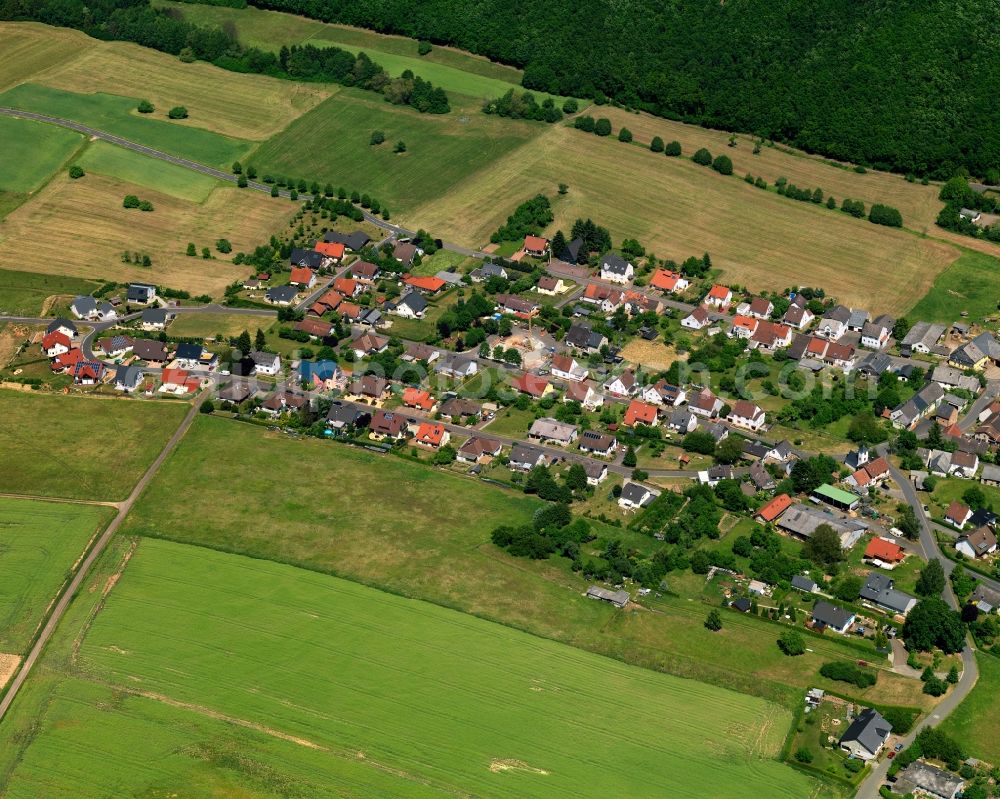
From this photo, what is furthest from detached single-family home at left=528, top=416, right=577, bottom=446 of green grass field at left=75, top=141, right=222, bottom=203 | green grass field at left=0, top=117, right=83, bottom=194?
green grass field at left=0, top=117, right=83, bottom=194

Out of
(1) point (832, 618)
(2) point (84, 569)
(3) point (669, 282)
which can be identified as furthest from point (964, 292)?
(2) point (84, 569)

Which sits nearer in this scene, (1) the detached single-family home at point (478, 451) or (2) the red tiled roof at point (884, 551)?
(2) the red tiled roof at point (884, 551)

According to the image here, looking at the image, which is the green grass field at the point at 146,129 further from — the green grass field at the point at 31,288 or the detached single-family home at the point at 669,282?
the detached single-family home at the point at 669,282

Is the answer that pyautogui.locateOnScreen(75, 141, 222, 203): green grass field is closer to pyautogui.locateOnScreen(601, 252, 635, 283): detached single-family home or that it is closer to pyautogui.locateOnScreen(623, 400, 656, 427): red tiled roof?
pyautogui.locateOnScreen(601, 252, 635, 283): detached single-family home

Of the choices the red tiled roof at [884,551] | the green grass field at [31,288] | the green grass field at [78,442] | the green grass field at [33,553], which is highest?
the red tiled roof at [884,551]

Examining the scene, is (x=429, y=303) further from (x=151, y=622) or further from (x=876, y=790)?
(x=876, y=790)

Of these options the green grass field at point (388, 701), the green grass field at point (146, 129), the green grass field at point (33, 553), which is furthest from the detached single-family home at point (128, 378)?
the green grass field at point (146, 129)
